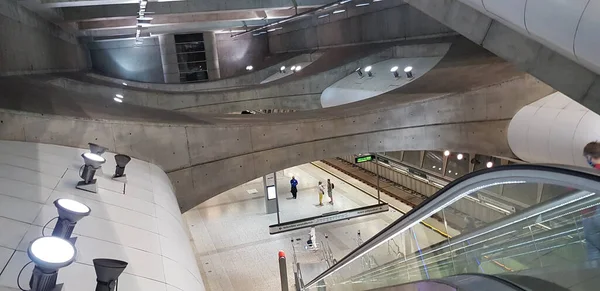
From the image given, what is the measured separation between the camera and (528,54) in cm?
804

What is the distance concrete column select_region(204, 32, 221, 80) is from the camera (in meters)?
30.3

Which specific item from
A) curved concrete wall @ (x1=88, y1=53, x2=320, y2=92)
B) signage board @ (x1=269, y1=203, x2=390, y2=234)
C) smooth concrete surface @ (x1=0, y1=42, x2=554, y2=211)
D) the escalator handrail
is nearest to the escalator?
the escalator handrail

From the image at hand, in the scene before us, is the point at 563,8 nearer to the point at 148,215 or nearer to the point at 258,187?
the point at 148,215

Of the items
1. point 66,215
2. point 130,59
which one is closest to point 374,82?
point 66,215

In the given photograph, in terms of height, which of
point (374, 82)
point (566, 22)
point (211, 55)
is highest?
point (211, 55)

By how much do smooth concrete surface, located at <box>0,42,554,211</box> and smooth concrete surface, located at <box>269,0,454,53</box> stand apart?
499 cm

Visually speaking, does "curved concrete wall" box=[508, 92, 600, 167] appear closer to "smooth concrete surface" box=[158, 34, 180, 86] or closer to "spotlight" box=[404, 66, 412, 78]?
"spotlight" box=[404, 66, 412, 78]

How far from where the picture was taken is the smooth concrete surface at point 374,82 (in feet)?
53.1

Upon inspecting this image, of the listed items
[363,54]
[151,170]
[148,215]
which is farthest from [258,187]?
[148,215]

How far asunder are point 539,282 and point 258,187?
17969 millimetres

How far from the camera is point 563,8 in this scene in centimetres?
457

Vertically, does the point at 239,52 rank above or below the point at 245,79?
above

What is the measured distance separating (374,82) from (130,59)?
20.1 meters

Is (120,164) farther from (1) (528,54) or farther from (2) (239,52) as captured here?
(2) (239,52)
